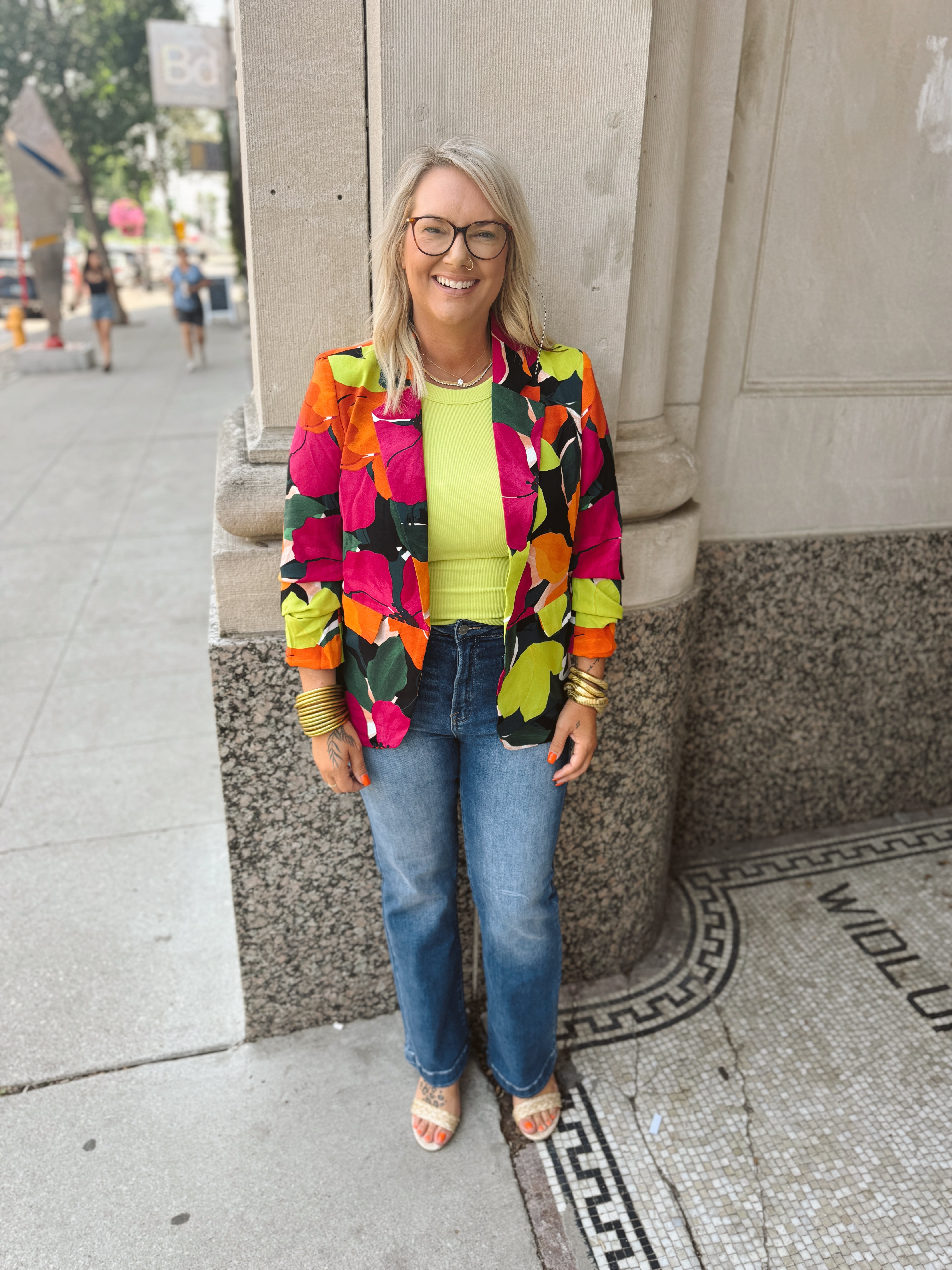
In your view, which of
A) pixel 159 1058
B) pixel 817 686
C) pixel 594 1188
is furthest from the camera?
pixel 817 686

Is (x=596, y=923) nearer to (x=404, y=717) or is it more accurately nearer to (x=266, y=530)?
(x=404, y=717)

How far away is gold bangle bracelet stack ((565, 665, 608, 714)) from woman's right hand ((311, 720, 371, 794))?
495 millimetres

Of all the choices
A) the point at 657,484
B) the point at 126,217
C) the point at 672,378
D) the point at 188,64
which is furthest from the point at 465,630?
the point at 126,217

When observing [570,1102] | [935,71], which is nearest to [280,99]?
[935,71]

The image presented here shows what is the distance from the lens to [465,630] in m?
1.84

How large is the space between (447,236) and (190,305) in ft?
47.2

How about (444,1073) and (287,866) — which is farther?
(287,866)

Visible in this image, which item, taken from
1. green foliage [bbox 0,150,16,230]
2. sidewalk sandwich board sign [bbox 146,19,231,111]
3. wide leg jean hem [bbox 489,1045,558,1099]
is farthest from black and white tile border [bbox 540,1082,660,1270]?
green foliage [bbox 0,150,16,230]

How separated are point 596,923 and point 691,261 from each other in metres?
1.95

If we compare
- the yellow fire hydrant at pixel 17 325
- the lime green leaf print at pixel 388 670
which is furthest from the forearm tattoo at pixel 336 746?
the yellow fire hydrant at pixel 17 325

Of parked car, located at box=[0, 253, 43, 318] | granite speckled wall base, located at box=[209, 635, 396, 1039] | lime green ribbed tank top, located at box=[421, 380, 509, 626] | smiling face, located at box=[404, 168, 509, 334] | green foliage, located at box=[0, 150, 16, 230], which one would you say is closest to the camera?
smiling face, located at box=[404, 168, 509, 334]

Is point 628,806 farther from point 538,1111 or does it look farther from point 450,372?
point 450,372

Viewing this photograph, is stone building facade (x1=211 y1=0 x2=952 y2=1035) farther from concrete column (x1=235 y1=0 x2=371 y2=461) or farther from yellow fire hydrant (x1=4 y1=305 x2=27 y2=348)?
yellow fire hydrant (x1=4 y1=305 x2=27 y2=348)

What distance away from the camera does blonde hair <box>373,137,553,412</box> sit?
1.66 meters
